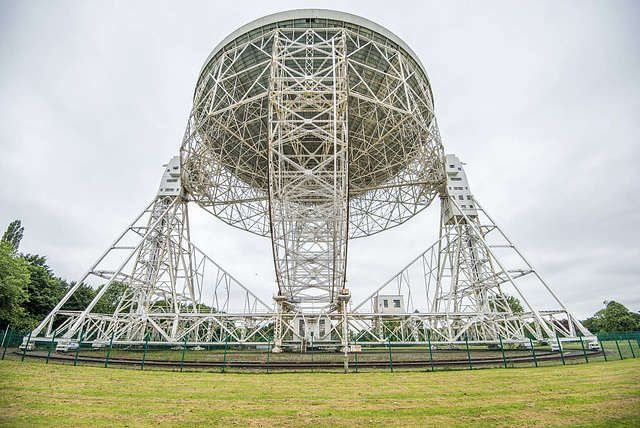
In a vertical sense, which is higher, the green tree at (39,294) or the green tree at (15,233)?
the green tree at (15,233)

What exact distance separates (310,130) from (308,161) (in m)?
3.21

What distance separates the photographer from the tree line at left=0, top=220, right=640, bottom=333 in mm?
24062

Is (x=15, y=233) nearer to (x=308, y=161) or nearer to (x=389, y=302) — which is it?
(x=308, y=161)

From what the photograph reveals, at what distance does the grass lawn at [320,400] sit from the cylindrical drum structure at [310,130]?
10447 mm

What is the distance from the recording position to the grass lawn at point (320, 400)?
233 inches

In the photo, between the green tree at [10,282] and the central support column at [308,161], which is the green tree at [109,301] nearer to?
the green tree at [10,282]

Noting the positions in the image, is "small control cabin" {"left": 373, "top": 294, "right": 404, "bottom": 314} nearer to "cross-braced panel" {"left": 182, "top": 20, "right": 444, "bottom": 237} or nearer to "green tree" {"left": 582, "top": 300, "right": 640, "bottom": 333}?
"cross-braced panel" {"left": 182, "top": 20, "right": 444, "bottom": 237}

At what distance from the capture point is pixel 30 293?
109ft

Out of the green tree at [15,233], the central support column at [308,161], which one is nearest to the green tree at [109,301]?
the green tree at [15,233]

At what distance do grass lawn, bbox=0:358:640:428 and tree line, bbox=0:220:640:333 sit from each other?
1738 centimetres

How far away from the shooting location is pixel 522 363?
A: 49.1ft

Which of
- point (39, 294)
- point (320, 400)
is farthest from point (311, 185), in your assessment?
point (39, 294)

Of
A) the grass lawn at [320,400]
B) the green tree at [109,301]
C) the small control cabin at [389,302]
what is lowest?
the grass lawn at [320,400]

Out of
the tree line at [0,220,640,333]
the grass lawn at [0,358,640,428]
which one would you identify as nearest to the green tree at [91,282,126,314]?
the tree line at [0,220,640,333]
